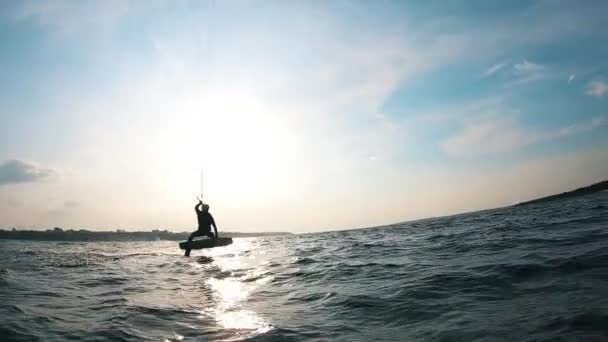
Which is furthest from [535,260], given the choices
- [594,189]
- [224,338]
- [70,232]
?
[70,232]

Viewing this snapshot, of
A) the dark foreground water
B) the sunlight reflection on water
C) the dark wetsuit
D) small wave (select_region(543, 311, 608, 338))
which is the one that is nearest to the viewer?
small wave (select_region(543, 311, 608, 338))

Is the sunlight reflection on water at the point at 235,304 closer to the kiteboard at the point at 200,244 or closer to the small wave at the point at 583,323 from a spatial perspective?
the small wave at the point at 583,323

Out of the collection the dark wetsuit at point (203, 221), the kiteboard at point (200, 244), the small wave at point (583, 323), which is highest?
the dark wetsuit at point (203, 221)

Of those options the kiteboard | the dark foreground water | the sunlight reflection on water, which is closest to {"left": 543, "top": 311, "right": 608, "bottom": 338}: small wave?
the dark foreground water

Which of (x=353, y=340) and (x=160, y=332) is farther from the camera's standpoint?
(x=160, y=332)

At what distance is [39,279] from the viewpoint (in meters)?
12.2

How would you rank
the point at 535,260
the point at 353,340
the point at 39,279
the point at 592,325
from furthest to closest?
the point at 39,279 < the point at 535,260 < the point at 353,340 < the point at 592,325

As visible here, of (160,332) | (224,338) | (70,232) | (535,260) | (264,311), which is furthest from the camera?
(70,232)

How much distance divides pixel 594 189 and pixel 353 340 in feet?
310

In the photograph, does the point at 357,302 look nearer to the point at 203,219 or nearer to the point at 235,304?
the point at 235,304

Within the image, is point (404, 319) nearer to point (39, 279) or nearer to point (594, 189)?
point (39, 279)

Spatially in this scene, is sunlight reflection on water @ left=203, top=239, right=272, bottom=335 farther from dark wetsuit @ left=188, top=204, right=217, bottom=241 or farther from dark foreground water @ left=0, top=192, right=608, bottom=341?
dark wetsuit @ left=188, top=204, right=217, bottom=241

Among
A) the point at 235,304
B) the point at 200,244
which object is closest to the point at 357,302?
the point at 235,304

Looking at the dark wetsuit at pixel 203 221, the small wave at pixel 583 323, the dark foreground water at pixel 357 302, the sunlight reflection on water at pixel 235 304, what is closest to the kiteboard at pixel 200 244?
the dark wetsuit at pixel 203 221
